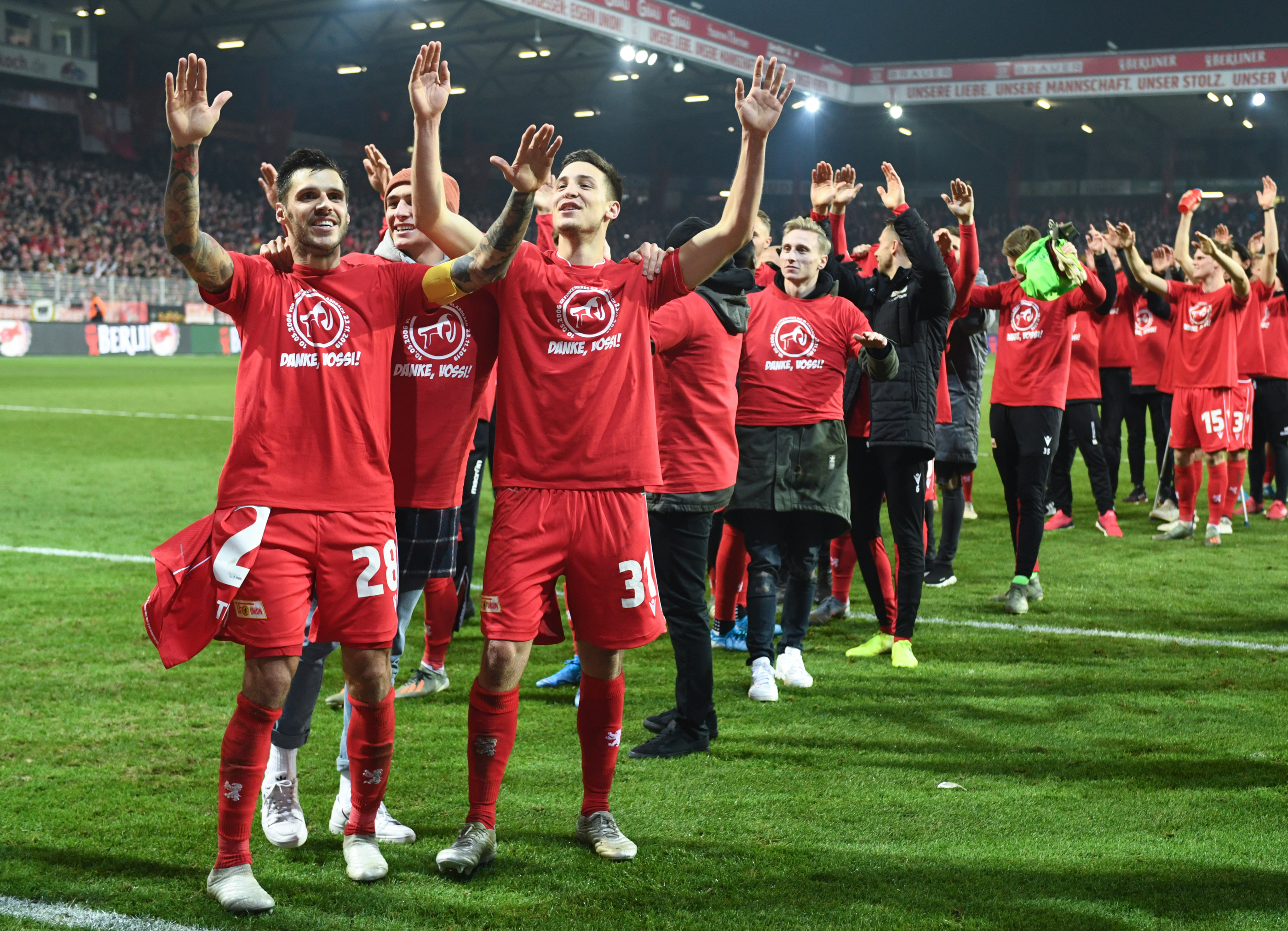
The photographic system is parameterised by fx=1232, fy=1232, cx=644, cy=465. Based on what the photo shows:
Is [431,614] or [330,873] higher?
[431,614]

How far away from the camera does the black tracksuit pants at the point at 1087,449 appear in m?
9.80

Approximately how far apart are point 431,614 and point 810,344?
6.61 feet

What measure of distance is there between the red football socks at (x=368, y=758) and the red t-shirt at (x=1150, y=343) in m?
9.40

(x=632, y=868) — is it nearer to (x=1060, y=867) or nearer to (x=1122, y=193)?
(x=1060, y=867)

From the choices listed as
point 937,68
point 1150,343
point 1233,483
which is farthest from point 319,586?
point 937,68

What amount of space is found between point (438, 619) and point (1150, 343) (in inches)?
328

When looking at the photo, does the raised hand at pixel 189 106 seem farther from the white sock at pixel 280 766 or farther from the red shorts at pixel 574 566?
the white sock at pixel 280 766

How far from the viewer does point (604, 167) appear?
11.9ft

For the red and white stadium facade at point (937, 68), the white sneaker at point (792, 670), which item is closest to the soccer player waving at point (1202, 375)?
the white sneaker at point (792, 670)

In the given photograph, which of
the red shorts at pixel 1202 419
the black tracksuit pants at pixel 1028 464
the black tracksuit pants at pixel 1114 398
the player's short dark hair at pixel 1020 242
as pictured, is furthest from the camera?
the black tracksuit pants at pixel 1114 398

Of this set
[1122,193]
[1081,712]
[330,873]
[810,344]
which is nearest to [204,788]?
[330,873]

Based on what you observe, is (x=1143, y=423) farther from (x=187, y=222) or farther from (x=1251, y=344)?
(x=187, y=222)

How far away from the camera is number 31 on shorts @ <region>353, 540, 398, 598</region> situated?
323 centimetres

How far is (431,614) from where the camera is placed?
16.9ft
